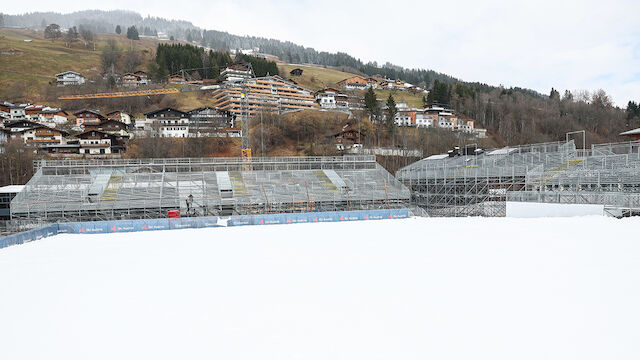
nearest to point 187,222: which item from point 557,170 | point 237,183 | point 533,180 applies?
point 237,183

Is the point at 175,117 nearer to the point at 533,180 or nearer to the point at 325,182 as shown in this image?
the point at 325,182

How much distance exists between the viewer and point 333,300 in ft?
27.6

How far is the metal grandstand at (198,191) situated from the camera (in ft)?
83.4

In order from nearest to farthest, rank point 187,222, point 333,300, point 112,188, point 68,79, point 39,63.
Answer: point 333,300
point 187,222
point 112,188
point 68,79
point 39,63

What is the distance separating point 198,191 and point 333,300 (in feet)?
76.3

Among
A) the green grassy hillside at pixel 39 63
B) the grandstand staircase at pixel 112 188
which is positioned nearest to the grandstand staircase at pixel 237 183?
the grandstand staircase at pixel 112 188

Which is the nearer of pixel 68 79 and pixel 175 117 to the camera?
pixel 175 117

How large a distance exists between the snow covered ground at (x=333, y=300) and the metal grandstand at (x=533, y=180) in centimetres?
727

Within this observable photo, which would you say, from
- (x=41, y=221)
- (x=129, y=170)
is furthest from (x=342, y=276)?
(x=129, y=170)

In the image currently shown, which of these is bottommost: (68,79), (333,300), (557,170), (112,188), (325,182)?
(333,300)

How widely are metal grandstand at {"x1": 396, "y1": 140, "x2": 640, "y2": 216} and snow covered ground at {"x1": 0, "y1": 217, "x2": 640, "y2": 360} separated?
7271 mm

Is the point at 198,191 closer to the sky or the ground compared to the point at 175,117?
closer to the ground

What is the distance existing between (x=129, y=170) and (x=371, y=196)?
23116mm

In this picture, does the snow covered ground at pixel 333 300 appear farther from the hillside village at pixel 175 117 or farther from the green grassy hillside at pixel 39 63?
the green grassy hillside at pixel 39 63
